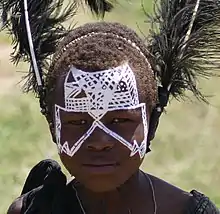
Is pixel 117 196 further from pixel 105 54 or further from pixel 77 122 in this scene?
pixel 105 54

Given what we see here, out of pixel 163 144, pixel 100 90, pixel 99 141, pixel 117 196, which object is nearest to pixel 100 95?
pixel 100 90

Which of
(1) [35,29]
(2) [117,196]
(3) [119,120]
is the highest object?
(1) [35,29]

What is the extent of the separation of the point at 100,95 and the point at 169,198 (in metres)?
0.44

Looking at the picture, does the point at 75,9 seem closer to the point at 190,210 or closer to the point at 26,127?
the point at 190,210

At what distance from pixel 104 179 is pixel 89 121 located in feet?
0.51

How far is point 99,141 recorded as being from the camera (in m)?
1.98

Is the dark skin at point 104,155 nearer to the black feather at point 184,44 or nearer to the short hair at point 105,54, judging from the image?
the short hair at point 105,54

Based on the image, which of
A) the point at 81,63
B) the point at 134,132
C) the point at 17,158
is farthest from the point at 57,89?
the point at 17,158

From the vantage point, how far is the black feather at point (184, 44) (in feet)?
7.45

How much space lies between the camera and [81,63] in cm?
204

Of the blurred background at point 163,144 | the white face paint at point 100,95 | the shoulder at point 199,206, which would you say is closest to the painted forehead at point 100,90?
the white face paint at point 100,95

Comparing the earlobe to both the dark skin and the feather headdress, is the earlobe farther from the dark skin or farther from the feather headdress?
the feather headdress

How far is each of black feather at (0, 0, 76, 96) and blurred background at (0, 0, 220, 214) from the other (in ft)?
7.14

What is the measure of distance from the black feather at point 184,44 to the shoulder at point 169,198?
0.93 ft
